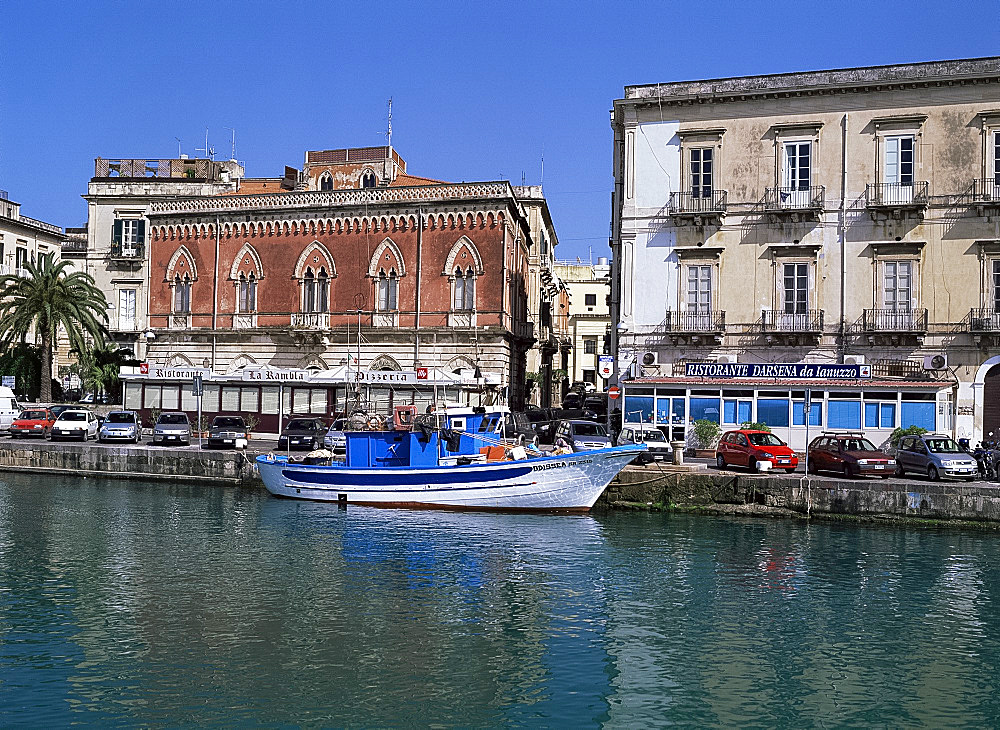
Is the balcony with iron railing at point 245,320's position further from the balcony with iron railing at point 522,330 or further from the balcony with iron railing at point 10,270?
the balcony with iron railing at point 10,270

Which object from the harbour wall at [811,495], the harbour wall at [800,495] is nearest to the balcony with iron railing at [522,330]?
the harbour wall at [800,495]

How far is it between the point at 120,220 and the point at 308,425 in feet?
98.9

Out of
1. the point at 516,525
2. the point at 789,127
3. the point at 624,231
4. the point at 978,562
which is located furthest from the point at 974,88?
the point at 516,525

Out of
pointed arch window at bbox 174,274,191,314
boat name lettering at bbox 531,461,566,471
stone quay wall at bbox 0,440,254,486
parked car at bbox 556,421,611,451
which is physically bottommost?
stone quay wall at bbox 0,440,254,486

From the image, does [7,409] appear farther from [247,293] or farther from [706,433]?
[706,433]

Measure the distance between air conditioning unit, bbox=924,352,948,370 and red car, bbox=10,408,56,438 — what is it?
128 feet

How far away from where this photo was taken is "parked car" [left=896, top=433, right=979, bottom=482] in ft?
97.1

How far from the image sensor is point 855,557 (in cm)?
2405

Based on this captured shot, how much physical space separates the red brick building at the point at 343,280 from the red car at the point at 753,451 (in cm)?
1602

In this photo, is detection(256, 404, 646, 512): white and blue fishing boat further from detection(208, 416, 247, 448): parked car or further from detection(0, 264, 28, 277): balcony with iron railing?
detection(0, 264, 28, 277): balcony with iron railing

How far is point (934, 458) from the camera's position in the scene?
1185 inches

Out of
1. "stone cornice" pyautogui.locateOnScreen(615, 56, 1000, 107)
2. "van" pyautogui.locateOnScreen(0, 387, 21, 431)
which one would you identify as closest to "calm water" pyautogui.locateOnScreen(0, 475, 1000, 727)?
"stone cornice" pyautogui.locateOnScreen(615, 56, 1000, 107)

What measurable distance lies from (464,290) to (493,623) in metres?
33.4

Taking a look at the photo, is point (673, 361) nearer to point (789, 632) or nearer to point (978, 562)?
point (978, 562)
